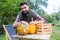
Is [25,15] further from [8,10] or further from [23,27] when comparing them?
[8,10]

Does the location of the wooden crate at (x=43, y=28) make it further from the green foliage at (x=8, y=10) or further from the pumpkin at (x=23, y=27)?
the green foliage at (x=8, y=10)

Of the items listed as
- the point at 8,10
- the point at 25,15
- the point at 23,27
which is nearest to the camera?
the point at 23,27

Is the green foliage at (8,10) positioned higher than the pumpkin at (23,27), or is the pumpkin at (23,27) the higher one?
the pumpkin at (23,27)

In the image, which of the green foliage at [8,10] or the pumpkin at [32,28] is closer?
the pumpkin at [32,28]

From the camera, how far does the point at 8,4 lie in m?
6.08

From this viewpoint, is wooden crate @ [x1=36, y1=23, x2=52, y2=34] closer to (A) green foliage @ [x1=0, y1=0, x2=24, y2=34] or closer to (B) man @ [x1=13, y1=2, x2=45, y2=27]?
(B) man @ [x1=13, y1=2, x2=45, y2=27]

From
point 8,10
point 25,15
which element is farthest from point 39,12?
point 25,15

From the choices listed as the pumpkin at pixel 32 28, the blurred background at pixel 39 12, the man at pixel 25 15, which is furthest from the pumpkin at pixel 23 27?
the blurred background at pixel 39 12

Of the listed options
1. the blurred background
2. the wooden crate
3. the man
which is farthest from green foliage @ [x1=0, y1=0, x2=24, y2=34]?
the wooden crate

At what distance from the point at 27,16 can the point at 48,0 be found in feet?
12.0

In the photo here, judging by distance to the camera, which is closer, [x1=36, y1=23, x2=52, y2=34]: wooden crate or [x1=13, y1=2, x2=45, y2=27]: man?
[x1=36, y1=23, x2=52, y2=34]: wooden crate

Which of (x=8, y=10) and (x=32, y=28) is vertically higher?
(x=32, y=28)

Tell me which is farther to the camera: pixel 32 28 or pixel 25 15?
pixel 25 15

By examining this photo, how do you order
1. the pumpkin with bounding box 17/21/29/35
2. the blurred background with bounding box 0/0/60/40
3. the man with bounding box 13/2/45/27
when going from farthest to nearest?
the blurred background with bounding box 0/0/60/40 < the man with bounding box 13/2/45/27 < the pumpkin with bounding box 17/21/29/35
